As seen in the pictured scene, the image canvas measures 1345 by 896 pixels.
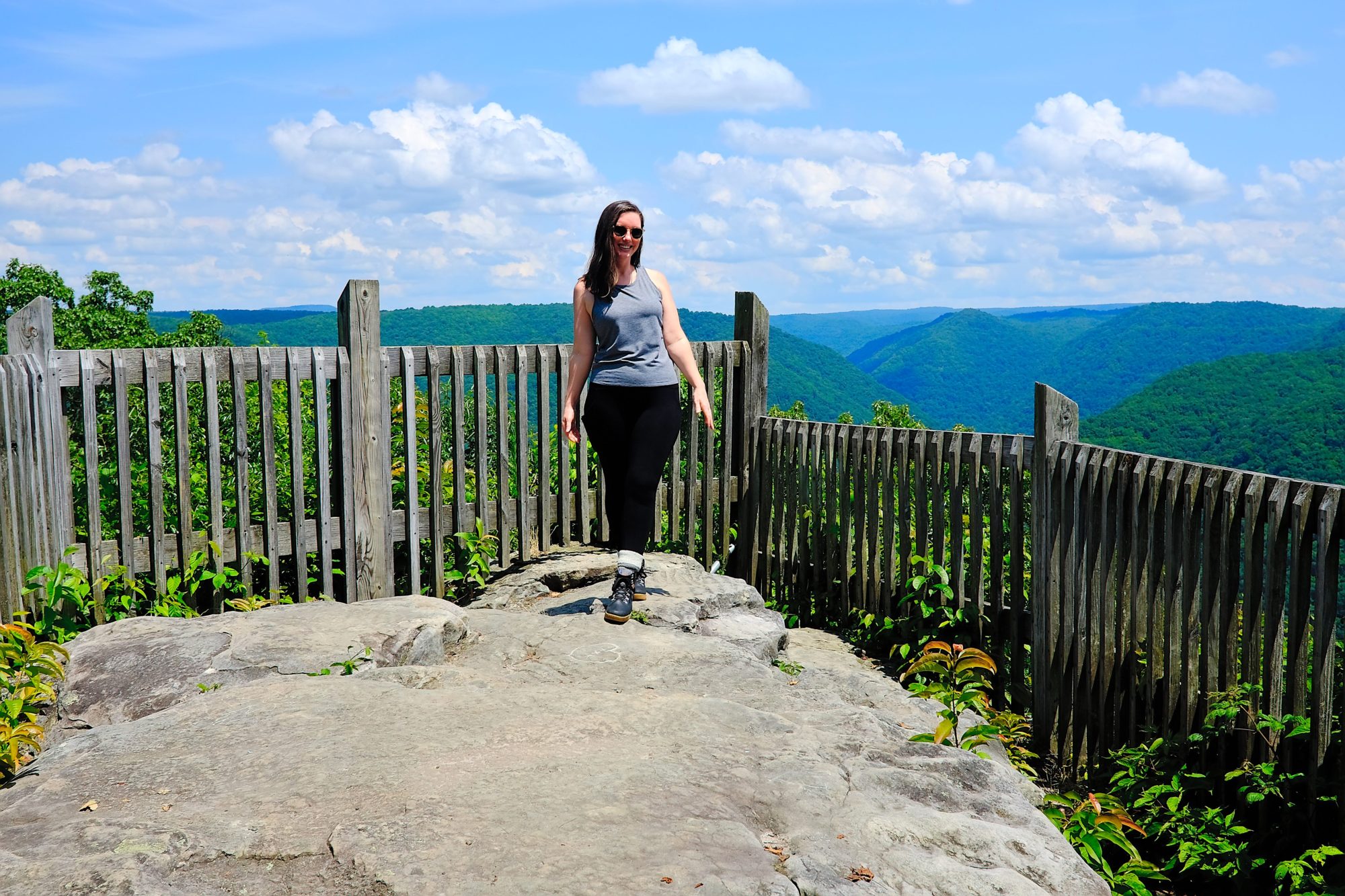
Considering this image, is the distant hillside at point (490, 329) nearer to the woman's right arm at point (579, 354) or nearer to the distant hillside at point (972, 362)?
the woman's right arm at point (579, 354)

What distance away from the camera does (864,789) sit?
3426mm

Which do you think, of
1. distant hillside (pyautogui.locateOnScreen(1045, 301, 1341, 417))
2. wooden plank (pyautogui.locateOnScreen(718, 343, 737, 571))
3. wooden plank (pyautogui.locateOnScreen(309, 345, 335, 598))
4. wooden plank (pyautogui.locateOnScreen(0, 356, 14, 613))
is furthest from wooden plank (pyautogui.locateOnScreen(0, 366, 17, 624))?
distant hillside (pyautogui.locateOnScreen(1045, 301, 1341, 417))

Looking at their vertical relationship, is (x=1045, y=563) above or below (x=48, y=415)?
below

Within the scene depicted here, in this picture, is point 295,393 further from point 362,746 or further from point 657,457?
point 362,746

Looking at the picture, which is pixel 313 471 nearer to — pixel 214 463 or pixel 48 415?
pixel 214 463

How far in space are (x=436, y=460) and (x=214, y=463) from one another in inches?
51.0

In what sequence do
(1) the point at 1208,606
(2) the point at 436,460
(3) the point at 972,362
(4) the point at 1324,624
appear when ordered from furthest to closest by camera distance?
(3) the point at 972,362 < (2) the point at 436,460 < (1) the point at 1208,606 < (4) the point at 1324,624

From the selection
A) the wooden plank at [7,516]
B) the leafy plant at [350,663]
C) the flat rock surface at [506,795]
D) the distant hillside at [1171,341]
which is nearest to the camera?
the flat rock surface at [506,795]

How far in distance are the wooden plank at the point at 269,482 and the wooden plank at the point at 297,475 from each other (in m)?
0.10

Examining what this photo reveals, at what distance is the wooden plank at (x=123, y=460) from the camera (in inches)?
234

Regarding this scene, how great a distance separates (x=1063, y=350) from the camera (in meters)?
110

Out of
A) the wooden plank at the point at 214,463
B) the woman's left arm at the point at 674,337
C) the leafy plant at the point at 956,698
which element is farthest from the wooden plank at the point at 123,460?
the leafy plant at the point at 956,698

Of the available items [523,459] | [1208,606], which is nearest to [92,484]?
[523,459]

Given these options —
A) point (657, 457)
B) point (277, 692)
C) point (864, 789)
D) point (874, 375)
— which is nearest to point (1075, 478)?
point (657, 457)
